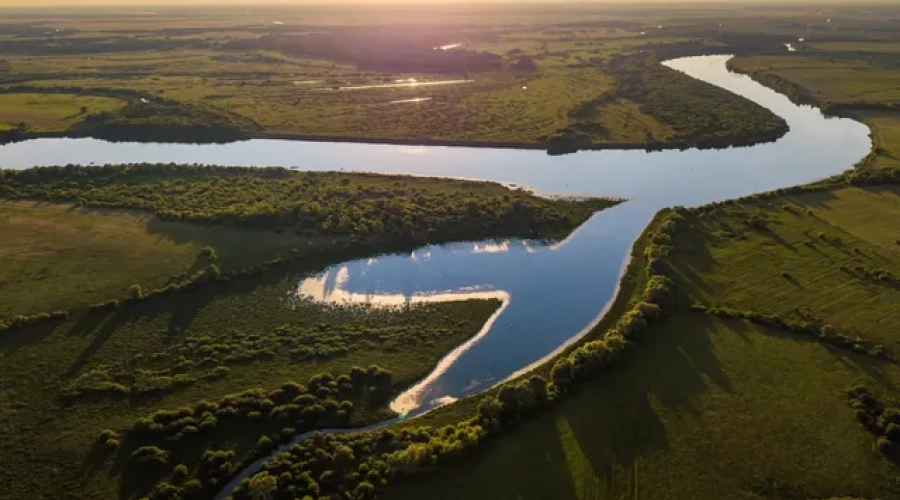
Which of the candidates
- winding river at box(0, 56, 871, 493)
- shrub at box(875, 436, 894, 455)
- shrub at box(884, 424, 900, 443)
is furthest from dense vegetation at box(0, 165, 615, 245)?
shrub at box(875, 436, 894, 455)

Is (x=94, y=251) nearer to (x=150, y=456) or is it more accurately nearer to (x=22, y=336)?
(x=22, y=336)

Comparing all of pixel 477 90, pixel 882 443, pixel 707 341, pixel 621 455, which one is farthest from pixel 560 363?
pixel 477 90

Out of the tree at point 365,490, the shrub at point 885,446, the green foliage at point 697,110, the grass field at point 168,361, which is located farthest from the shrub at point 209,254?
the green foliage at point 697,110

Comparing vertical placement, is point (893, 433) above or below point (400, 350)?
below

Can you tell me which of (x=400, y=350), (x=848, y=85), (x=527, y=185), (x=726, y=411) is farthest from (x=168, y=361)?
(x=848, y=85)

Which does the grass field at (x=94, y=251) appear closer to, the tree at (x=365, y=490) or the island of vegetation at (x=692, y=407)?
the island of vegetation at (x=692, y=407)

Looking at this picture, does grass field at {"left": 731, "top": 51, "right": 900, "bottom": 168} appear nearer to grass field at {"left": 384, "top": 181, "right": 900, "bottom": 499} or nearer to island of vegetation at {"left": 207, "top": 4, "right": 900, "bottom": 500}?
island of vegetation at {"left": 207, "top": 4, "right": 900, "bottom": 500}

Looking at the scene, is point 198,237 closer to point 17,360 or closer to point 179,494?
point 17,360
